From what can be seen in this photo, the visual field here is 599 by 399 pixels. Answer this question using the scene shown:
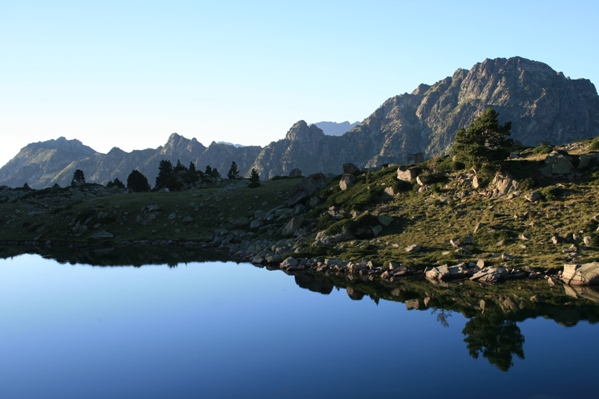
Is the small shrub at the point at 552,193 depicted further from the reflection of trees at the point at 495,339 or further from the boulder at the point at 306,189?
the boulder at the point at 306,189

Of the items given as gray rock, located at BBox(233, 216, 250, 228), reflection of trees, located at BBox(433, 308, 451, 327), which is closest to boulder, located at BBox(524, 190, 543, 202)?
reflection of trees, located at BBox(433, 308, 451, 327)

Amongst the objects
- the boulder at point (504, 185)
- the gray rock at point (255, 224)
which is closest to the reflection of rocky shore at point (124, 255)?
the gray rock at point (255, 224)

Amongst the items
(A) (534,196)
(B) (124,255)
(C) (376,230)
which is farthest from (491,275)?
(B) (124,255)

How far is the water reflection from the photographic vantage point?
3156 cm

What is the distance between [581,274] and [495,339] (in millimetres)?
17104

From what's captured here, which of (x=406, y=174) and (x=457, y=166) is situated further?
(x=406, y=174)

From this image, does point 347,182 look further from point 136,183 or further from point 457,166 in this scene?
point 136,183

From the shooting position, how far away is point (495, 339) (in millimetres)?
32031

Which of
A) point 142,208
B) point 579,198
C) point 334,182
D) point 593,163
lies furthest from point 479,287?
point 142,208

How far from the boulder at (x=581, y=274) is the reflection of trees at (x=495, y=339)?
39.9 ft

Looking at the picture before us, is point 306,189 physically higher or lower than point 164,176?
lower

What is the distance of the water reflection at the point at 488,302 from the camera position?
3156 cm

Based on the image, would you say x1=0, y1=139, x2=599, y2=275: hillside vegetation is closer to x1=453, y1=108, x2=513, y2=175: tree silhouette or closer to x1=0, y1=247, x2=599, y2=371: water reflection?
x1=453, y1=108, x2=513, y2=175: tree silhouette

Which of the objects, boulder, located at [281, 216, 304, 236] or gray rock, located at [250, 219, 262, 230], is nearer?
boulder, located at [281, 216, 304, 236]
